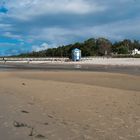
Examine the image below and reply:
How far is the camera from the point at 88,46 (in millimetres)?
143000

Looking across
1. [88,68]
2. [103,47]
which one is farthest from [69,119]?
[103,47]

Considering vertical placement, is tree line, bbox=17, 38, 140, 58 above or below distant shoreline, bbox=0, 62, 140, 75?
above

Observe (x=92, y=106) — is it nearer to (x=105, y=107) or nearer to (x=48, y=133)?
(x=105, y=107)

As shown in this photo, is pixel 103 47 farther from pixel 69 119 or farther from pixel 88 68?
pixel 69 119

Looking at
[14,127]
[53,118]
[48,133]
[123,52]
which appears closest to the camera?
[48,133]

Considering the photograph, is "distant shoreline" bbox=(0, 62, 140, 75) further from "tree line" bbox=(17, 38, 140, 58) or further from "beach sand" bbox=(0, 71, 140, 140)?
"tree line" bbox=(17, 38, 140, 58)

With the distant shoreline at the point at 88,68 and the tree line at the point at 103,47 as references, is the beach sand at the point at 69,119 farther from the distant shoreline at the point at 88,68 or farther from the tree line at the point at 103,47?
the tree line at the point at 103,47

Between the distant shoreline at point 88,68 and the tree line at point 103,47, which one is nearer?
the distant shoreline at point 88,68

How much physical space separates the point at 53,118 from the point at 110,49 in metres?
139

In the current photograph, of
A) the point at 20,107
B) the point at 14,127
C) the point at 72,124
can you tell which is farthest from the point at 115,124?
the point at 20,107

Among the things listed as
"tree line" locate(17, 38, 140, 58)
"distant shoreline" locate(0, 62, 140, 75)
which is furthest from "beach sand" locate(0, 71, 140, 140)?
"tree line" locate(17, 38, 140, 58)

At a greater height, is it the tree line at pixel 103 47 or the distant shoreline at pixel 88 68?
the tree line at pixel 103 47

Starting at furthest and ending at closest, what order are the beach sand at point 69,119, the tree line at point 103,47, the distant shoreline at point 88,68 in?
the tree line at point 103,47, the distant shoreline at point 88,68, the beach sand at point 69,119

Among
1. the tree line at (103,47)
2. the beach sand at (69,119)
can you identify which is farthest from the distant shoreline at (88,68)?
the tree line at (103,47)
